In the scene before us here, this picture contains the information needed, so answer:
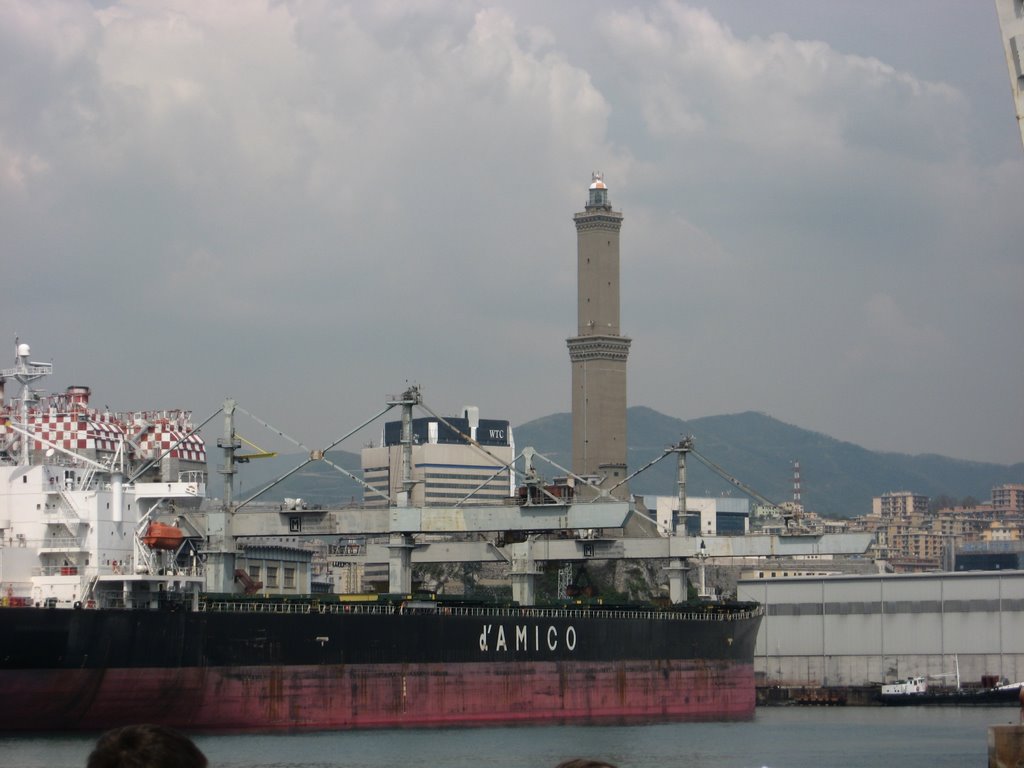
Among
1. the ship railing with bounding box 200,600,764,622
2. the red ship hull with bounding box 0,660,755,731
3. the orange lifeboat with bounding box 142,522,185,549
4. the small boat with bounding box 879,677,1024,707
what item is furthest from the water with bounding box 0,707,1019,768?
the small boat with bounding box 879,677,1024,707

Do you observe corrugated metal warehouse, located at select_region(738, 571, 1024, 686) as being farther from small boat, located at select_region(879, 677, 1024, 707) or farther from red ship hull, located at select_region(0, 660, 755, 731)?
red ship hull, located at select_region(0, 660, 755, 731)

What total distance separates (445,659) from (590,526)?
8723mm

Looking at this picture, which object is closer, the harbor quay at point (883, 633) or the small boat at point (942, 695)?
the small boat at point (942, 695)

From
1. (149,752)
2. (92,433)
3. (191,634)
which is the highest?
(92,433)

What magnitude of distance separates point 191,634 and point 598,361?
7552 cm

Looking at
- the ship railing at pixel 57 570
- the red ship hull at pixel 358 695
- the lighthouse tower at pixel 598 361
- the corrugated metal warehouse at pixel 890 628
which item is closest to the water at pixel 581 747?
the red ship hull at pixel 358 695

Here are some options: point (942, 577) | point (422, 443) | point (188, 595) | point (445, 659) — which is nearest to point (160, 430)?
point (188, 595)

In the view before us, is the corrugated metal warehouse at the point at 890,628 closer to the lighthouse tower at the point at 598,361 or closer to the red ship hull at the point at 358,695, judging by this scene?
the red ship hull at the point at 358,695

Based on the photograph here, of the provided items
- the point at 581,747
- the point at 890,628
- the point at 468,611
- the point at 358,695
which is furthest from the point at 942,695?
the point at 358,695

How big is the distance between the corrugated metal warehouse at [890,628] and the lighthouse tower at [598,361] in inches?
1409

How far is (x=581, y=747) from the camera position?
38.8m

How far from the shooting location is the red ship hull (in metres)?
37.1

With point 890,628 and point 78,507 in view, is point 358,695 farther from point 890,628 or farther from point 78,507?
point 890,628

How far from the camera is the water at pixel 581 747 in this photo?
33.8m
